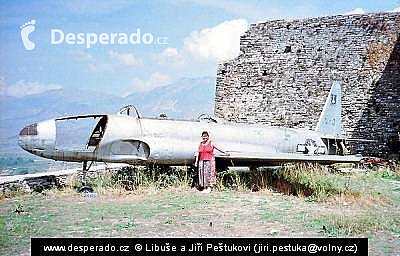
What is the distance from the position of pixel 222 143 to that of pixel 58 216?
8.62 ft

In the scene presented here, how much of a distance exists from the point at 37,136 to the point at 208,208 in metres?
1.81

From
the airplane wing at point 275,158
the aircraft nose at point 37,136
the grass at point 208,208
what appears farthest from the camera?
the airplane wing at point 275,158

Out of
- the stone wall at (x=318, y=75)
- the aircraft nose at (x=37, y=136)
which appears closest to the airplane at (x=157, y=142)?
the aircraft nose at (x=37, y=136)

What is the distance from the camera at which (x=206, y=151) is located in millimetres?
6043

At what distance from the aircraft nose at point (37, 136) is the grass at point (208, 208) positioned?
0.44 meters

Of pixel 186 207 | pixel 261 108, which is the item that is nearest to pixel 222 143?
pixel 186 207

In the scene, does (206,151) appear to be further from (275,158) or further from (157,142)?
(275,158)

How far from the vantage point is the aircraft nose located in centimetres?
550

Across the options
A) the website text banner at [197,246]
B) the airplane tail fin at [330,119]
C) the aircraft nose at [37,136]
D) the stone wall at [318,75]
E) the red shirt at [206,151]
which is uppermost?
the stone wall at [318,75]

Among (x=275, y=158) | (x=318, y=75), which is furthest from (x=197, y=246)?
(x=318, y=75)

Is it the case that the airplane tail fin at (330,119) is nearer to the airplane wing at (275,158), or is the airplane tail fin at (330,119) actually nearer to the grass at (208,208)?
the grass at (208,208)

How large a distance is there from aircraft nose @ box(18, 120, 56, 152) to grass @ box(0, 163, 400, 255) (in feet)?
1.44

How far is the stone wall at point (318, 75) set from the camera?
954 centimetres

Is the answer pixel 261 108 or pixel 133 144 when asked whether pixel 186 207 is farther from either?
pixel 261 108
